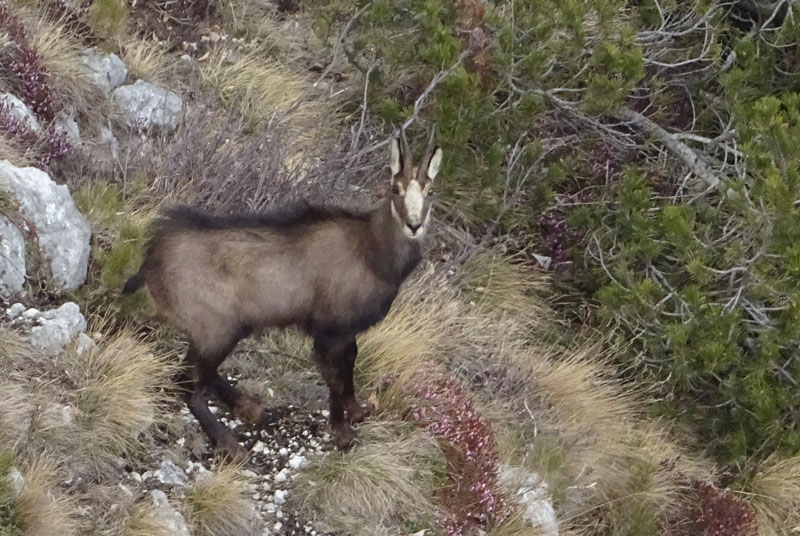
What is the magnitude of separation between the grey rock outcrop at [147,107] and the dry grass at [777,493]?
5.10 metres

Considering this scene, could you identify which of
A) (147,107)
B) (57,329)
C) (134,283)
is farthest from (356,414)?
(147,107)

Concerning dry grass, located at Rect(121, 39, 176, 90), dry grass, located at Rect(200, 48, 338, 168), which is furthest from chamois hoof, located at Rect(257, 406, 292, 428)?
dry grass, located at Rect(121, 39, 176, 90)

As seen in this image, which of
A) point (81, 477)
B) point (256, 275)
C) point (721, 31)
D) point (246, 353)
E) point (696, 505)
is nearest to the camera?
point (81, 477)

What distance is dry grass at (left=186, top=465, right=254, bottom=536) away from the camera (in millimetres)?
4793

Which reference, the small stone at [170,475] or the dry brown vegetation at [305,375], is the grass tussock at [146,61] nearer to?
the dry brown vegetation at [305,375]

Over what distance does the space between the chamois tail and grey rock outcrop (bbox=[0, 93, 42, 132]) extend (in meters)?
2.12

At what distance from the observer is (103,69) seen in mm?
7965

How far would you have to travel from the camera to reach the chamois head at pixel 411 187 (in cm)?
509

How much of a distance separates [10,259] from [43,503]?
1737 millimetres

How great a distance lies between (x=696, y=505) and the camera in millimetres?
6727

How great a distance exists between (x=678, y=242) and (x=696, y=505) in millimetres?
1811

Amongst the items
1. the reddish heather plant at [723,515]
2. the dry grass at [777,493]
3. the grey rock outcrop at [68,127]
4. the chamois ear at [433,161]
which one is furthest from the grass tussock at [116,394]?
the dry grass at [777,493]

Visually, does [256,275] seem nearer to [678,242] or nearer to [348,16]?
[678,242]

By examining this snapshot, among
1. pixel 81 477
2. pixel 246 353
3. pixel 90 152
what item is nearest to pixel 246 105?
pixel 90 152
